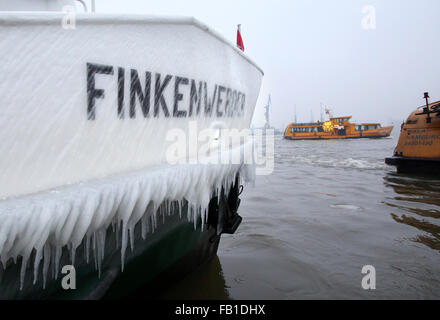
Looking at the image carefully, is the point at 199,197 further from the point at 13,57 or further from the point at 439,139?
the point at 439,139

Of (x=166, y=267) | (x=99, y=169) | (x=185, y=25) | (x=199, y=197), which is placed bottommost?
(x=166, y=267)

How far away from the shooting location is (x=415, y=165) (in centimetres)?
756

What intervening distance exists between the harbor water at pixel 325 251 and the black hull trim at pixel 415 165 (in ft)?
8.47

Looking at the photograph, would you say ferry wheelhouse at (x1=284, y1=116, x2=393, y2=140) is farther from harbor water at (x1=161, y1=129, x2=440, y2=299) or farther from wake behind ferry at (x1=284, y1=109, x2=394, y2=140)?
harbor water at (x1=161, y1=129, x2=440, y2=299)

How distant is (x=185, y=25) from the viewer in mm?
1291

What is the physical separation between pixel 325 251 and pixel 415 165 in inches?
249

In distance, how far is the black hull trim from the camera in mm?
7152

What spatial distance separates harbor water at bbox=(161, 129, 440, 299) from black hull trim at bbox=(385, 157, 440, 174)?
2.58m
